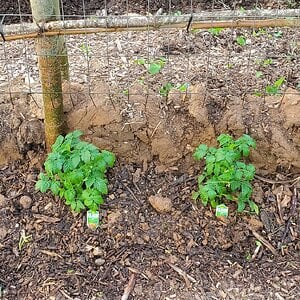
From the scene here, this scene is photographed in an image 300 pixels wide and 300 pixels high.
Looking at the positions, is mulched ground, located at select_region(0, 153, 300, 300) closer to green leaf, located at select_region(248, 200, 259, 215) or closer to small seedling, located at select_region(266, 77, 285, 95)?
green leaf, located at select_region(248, 200, 259, 215)

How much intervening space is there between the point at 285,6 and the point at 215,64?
147cm

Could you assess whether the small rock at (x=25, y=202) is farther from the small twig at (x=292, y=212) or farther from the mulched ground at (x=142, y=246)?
the small twig at (x=292, y=212)

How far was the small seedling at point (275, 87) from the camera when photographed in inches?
152

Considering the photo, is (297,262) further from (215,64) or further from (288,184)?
(215,64)

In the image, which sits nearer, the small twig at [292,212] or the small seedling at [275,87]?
the small twig at [292,212]

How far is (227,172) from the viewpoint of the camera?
343 centimetres

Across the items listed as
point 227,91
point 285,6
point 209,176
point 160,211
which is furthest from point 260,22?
point 285,6

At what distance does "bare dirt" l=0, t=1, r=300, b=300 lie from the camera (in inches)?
130

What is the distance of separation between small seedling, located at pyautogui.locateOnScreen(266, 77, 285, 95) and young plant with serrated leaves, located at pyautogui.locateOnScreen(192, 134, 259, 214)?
0.51m

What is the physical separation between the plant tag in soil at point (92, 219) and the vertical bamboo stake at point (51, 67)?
1.77 feet

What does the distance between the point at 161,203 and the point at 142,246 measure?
0.96 feet

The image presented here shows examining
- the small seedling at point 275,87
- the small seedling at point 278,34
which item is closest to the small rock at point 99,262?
the small seedling at point 275,87

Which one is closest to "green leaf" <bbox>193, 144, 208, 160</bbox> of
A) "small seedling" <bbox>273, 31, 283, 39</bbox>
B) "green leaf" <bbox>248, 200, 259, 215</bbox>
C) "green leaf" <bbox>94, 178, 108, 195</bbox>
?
"green leaf" <bbox>248, 200, 259, 215</bbox>

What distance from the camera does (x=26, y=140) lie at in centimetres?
368
